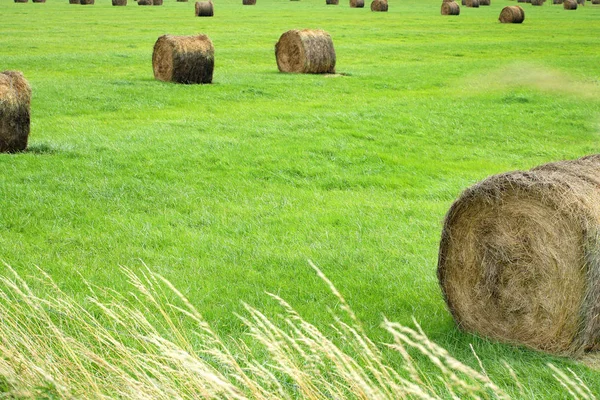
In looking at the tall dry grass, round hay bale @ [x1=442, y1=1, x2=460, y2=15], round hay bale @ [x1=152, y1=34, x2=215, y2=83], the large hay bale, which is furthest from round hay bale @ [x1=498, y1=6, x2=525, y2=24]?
the tall dry grass

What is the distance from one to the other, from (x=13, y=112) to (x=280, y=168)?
453cm

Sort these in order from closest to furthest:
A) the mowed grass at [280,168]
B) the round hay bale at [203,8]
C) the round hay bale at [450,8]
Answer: the mowed grass at [280,168]
the round hay bale at [203,8]
the round hay bale at [450,8]

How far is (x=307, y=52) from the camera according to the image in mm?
26812

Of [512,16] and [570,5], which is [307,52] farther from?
[570,5]

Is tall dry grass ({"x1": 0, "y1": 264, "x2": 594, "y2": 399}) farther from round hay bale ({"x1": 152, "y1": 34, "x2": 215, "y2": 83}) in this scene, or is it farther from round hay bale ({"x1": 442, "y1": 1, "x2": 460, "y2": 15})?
round hay bale ({"x1": 442, "y1": 1, "x2": 460, "y2": 15})

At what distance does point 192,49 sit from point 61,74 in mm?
5286

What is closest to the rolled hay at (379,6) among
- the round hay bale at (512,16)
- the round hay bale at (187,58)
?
the round hay bale at (512,16)

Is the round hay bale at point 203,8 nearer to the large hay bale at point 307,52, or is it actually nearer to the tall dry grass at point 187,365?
the large hay bale at point 307,52

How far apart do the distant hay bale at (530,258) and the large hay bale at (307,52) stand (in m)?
19.2

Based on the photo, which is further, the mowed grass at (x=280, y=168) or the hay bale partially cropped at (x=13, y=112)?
the hay bale partially cropped at (x=13, y=112)

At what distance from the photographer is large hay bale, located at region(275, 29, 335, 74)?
26.9m

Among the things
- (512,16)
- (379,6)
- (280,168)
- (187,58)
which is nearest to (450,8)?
(379,6)

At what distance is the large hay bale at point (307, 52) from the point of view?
88.2 ft

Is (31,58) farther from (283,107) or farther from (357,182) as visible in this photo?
(357,182)
